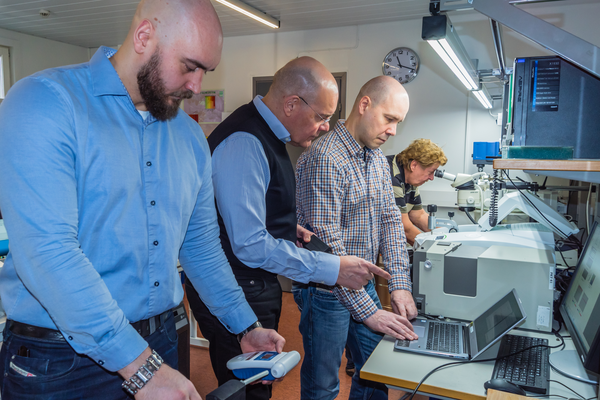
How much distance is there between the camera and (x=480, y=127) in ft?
14.4

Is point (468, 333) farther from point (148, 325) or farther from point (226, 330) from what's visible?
point (148, 325)

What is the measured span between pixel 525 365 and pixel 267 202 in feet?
3.16

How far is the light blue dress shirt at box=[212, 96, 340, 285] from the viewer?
136 cm

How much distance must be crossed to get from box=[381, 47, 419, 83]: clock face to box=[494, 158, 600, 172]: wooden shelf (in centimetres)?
362

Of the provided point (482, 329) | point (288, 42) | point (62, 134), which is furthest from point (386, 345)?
point (288, 42)

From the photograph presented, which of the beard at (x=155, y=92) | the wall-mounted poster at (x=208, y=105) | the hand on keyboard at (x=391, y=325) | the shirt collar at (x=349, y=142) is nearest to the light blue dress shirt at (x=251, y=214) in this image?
the hand on keyboard at (x=391, y=325)

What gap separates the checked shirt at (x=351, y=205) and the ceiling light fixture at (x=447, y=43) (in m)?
0.49

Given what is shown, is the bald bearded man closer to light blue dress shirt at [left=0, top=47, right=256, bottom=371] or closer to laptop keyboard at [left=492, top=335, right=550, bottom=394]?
light blue dress shirt at [left=0, top=47, right=256, bottom=371]

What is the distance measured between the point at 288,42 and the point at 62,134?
4661 millimetres

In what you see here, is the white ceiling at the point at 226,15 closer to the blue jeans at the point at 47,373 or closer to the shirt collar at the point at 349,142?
the shirt collar at the point at 349,142

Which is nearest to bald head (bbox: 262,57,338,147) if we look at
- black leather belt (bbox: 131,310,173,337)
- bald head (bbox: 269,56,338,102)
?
bald head (bbox: 269,56,338,102)

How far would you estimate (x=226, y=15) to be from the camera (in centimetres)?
457

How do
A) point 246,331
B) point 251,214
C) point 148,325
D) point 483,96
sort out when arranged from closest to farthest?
point 148,325 < point 246,331 < point 251,214 < point 483,96

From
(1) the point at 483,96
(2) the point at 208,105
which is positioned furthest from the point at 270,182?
(2) the point at 208,105
